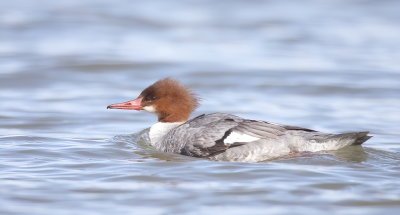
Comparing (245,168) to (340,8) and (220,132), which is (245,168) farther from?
(340,8)

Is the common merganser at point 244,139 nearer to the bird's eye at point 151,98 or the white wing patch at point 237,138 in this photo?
the white wing patch at point 237,138

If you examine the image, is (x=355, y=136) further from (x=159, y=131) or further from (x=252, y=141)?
(x=159, y=131)

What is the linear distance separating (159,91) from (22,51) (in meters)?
7.08

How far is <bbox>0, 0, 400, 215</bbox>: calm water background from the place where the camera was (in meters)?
7.11

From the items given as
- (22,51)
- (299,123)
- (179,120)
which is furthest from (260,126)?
(22,51)

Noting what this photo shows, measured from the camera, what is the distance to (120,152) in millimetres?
9000

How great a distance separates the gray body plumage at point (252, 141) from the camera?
8.49m

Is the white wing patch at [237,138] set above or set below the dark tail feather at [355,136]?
below

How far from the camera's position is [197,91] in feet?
43.5

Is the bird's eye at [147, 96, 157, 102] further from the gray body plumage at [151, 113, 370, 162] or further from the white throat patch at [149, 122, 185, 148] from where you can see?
the gray body plumage at [151, 113, 370, 162]

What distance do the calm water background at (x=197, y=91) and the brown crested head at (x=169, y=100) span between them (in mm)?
497

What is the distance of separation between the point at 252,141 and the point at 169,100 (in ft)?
4.39

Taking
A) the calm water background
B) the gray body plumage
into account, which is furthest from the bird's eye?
the gray body plumage

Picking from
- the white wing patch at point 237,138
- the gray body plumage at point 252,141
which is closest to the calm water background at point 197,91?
the gray body plumage at point 252,141
